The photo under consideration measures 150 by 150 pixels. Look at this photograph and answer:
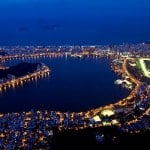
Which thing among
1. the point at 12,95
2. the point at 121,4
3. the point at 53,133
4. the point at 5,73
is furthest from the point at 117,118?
the point at 121,4

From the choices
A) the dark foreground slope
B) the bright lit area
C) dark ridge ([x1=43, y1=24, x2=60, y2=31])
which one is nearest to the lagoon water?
the bright lit area

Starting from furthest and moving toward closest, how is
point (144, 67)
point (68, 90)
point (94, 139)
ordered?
1. point (144, 67)
2. point (68, 90)
3. point (94, 139)

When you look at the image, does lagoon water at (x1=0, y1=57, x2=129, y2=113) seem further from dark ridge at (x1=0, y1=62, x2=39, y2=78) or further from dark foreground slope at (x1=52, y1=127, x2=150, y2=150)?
dark foreground slope at (x1=52, y1=127, x2=150, y2=150)

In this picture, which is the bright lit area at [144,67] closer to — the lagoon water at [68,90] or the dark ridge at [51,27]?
the lagoon water at [68,90]

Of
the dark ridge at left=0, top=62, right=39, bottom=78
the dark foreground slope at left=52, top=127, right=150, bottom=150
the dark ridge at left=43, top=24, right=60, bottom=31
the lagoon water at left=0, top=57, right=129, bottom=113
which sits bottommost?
the dark foreground slope at left=52, top=127, right=150, bottom=150

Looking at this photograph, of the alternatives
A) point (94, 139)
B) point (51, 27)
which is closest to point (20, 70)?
point (94, 139)

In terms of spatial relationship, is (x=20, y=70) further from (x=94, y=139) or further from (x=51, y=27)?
(x=51, y=27)

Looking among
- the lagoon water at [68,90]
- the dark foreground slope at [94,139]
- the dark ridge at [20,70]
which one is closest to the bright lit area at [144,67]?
the lagoon water at [68,90]

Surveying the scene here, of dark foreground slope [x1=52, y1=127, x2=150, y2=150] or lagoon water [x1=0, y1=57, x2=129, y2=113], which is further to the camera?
lagoon water [x1=0, y1=57, x2=129, y2=113]
